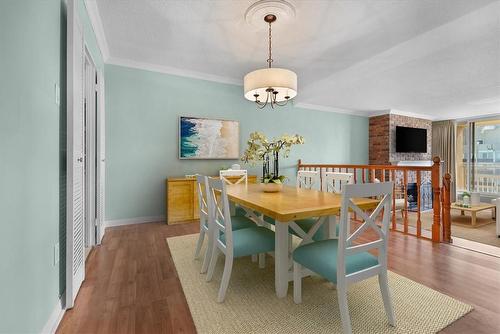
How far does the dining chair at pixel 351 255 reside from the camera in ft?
4.19

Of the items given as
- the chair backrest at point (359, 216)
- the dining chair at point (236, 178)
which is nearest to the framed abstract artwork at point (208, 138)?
the dining chair at point (236, 178)

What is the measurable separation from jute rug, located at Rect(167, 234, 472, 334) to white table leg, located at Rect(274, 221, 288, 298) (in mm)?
73

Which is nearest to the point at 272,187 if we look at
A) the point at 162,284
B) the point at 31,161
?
the point at 162,284

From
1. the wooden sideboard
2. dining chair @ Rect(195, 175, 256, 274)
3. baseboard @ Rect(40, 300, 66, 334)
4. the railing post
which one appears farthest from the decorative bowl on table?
the railing post

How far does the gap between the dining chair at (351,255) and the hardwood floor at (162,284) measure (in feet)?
1.79

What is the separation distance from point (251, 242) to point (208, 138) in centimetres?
286

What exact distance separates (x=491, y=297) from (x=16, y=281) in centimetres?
289

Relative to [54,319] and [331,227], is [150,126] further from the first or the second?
[331,227]

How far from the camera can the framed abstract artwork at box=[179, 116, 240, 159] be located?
4141 millimetres

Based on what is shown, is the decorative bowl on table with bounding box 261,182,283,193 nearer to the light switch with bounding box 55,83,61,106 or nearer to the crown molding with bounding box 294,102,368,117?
the light switch with bounding box 55,83,61,106

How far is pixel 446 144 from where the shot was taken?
739 cm

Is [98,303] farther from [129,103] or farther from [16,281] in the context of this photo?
[129,103]

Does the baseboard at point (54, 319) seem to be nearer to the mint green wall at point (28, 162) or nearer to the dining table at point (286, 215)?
the mint green wall at point (28, 162)

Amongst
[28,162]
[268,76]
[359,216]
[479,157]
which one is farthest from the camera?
[479,157]
